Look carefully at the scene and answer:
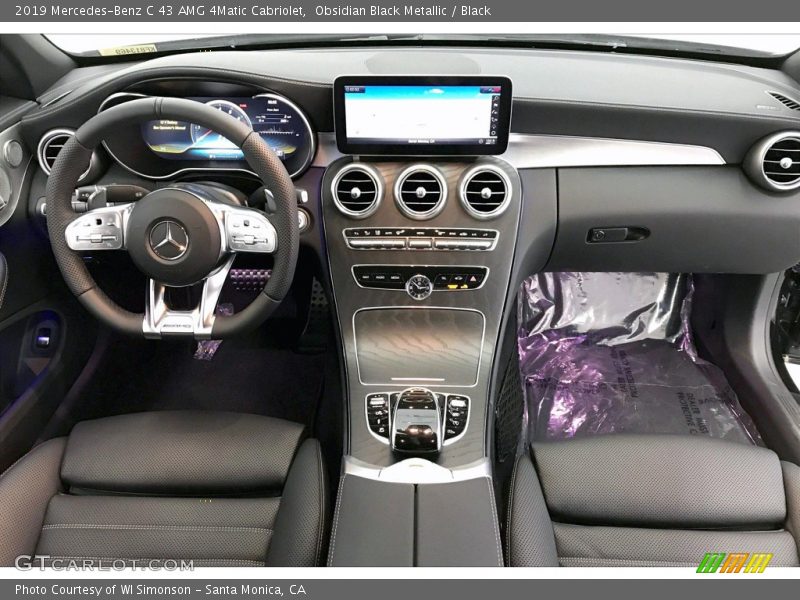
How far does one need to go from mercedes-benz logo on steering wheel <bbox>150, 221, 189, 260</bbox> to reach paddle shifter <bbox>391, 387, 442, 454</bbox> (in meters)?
0.58

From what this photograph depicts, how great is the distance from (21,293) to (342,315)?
2.94ft

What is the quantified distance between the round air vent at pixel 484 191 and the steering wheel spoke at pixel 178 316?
23.4 inches

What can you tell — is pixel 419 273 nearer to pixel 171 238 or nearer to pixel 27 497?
pixel 171 238

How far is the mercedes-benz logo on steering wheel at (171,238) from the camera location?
108cm

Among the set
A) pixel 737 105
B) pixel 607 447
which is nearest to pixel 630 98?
pixel 737 105

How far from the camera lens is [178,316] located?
1.16 meters

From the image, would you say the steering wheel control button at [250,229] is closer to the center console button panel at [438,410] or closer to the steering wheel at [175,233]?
the steering wheel at [175,233]

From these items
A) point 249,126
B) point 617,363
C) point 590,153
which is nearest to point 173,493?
point 249,126

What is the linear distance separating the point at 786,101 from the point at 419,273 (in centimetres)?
103

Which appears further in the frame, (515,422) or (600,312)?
(600,312)

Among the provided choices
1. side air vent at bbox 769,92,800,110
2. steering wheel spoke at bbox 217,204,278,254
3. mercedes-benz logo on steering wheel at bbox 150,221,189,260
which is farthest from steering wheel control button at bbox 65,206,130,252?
side air vent at bbox 769,92,800,110

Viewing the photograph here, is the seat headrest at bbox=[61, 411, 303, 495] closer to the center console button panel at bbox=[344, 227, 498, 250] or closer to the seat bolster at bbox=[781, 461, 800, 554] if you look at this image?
the center console button panel at bbox=[344, 227, 498, 250]

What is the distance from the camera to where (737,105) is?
1.34m

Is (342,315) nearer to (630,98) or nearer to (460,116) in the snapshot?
(460,116)
